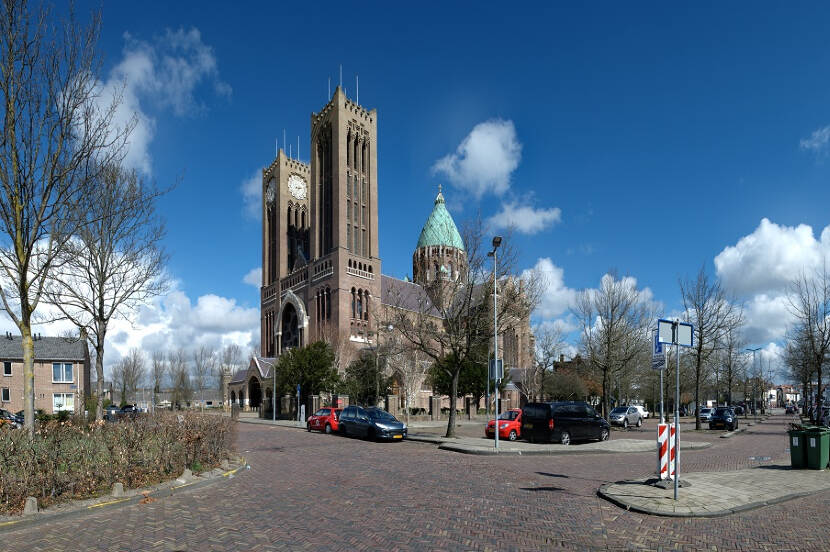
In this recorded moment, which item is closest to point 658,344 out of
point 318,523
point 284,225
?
point 318,523

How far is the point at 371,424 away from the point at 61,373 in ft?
129

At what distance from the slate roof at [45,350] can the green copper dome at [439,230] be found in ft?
165

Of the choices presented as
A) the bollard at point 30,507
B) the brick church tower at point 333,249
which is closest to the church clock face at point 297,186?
the brick church tower at point 333,249

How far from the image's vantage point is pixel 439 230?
85625 mm

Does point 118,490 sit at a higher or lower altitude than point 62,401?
higher

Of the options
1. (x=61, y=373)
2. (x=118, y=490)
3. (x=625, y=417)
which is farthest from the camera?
(x=61, y=373)

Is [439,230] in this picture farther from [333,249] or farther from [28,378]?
[28,378]

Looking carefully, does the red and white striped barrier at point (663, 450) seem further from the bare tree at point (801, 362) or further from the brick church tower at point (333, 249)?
the brick church tower at point (333, 249)

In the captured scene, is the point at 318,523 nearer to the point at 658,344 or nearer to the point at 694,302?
the point at 658,344

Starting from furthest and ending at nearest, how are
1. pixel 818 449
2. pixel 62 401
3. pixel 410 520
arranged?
pixel 62 401 → pixel 818 449 → pixel 410 520

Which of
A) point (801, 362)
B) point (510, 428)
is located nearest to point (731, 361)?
point (801, 362)

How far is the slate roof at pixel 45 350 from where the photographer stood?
4766 centimetres

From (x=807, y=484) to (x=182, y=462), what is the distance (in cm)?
1330

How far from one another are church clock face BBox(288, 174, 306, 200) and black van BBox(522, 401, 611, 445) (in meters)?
60.5
